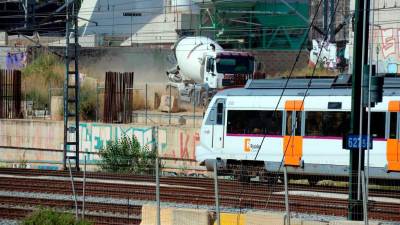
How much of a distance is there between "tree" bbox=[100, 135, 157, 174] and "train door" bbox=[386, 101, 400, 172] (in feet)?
34.3

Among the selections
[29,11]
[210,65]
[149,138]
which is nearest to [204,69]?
[210,65]

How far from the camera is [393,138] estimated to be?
2686 cm

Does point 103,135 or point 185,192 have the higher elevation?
point 103,135

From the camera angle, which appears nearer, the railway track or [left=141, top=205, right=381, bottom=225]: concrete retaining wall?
[left=141, top=205, right=381, bottom=225]: concrete retaining wall

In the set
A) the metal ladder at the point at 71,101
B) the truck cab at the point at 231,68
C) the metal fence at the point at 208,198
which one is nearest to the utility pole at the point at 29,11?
the metal ladder at the point at 71,101

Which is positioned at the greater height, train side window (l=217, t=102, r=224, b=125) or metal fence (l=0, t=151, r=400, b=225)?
train side window (l=217, t=102, r=224, b=125)

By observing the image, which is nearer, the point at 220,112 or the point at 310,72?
the point at 220,112

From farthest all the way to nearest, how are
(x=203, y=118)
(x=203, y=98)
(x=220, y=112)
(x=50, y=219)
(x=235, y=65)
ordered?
(x=203, y=98)
(x=235, y=65)
(x=203, y=118)
(x=220, y=112)
(x=50, y=219)

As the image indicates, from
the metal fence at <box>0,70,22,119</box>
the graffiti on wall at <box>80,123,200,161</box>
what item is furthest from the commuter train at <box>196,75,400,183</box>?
the metal fence at <box>0,70,22,119</box>

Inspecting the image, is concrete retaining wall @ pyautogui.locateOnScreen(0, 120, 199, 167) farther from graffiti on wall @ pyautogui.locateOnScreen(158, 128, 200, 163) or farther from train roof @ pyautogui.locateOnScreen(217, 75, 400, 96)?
train roof @ pyautogui.locateOnScreen(217, 75, 400, 96)

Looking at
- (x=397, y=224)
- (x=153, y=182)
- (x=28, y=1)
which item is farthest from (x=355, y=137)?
(x=28, y=1)

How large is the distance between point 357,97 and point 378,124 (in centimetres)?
771

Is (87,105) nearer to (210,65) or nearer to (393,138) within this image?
(210,65)

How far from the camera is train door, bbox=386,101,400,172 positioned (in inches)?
1053
